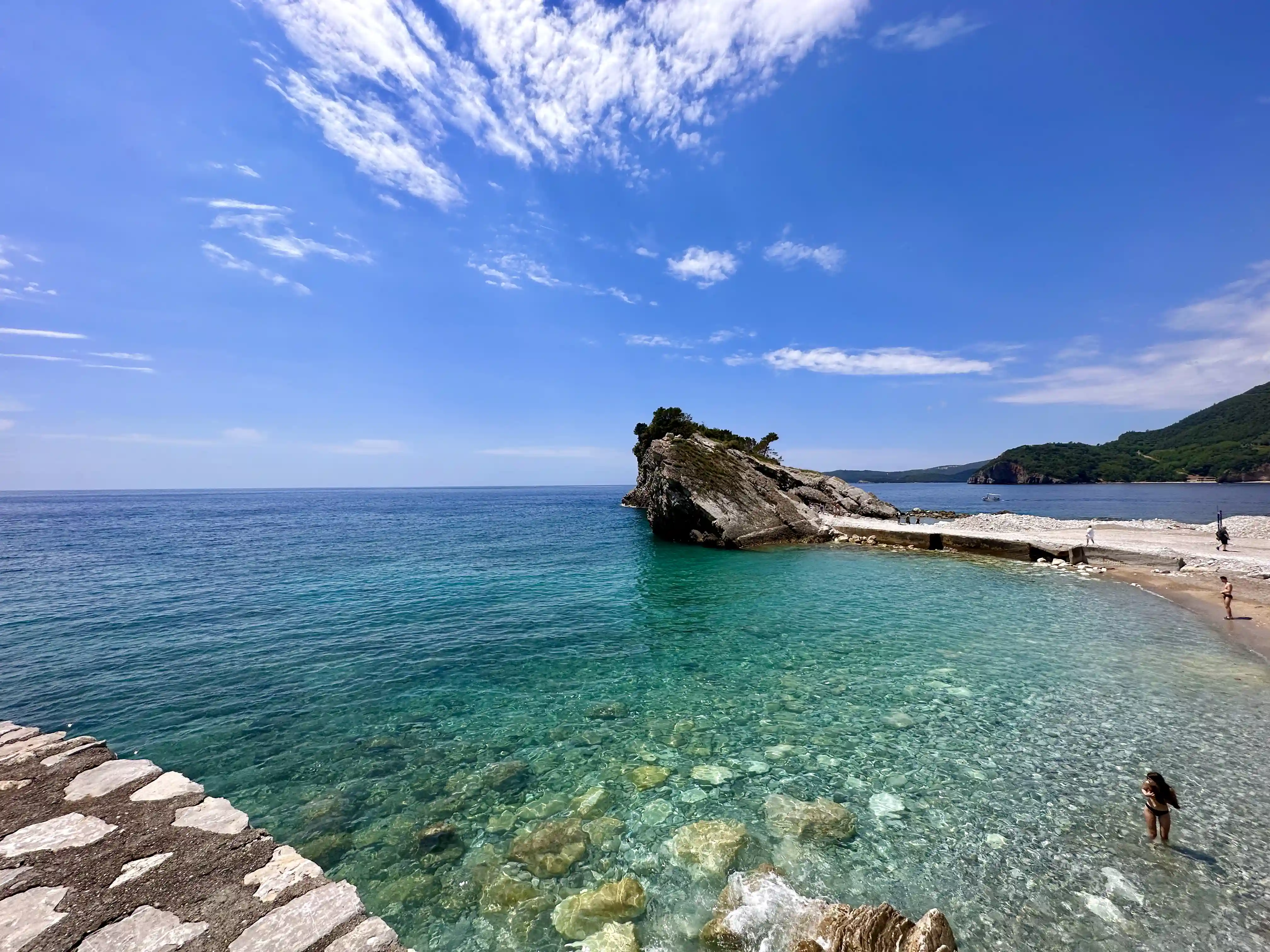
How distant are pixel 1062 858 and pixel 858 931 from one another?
4112mm

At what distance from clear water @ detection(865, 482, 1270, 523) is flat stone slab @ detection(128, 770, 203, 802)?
8119cm

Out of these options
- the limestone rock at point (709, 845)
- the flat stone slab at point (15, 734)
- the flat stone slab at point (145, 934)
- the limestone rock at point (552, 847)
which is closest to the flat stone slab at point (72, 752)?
the flat stone slab at point (15, 734)

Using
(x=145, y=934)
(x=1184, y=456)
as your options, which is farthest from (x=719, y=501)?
(x=1184, y=456)

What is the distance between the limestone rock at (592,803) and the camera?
26.1 feet

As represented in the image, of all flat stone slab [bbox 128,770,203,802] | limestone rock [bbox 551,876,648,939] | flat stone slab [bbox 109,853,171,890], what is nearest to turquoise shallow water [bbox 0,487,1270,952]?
limestone rock [bbox 551,876,648,939]

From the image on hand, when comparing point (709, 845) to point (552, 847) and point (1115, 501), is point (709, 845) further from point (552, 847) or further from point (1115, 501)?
point (1115, 501)

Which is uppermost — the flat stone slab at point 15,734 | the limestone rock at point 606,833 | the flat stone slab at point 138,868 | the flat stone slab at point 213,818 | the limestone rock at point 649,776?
the flat stone slab at point 138,868

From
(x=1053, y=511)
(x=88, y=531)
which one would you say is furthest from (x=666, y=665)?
(x=1053, y=511)

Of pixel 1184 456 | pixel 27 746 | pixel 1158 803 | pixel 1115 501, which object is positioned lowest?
pixel 1115 501

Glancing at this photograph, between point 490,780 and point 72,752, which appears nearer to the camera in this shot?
point 72,752

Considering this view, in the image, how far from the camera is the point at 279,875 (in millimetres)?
5289

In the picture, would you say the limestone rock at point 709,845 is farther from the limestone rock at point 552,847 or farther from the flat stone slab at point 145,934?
the flat stone slab at point 145,934

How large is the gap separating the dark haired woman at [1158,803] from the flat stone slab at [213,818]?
1243 centimetres

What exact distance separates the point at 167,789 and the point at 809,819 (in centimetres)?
951
